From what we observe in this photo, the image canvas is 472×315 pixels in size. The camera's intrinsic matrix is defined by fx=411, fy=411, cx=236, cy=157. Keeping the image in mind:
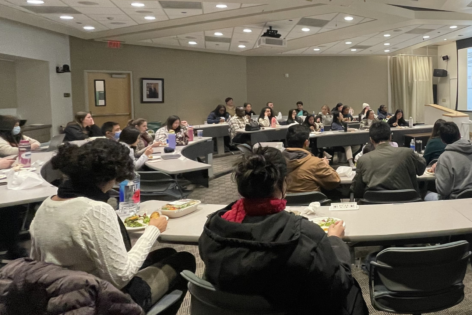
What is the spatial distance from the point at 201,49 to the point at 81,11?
5.47 meters

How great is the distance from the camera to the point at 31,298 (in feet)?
4.36

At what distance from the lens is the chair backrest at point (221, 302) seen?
148 centimetres

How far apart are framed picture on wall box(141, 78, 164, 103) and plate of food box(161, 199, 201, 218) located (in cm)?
903

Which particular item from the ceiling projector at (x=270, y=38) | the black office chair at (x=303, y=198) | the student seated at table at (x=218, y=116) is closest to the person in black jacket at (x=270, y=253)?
the black office chair at (x=303, y=198)

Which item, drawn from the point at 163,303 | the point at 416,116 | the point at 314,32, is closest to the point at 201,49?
the point at 314,32

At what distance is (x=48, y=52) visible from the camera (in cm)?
869

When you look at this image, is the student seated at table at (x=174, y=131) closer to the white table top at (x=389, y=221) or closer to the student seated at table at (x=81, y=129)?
the student seated at table at (x=81, y=129)

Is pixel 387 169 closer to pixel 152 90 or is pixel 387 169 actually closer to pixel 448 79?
pixel 152 90

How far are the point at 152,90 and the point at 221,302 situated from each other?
10.3m

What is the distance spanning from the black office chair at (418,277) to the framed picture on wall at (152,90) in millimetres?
9997

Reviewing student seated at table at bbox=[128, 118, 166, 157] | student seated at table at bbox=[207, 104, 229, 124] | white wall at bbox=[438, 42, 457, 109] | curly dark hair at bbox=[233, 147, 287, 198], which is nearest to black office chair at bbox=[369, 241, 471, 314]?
curly dark hair at bbox=[233, 147, 287, 198]

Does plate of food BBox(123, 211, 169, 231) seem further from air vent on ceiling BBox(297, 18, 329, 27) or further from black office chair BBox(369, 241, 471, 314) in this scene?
air vent on ceiling BBox(297, 18, 329, 27)

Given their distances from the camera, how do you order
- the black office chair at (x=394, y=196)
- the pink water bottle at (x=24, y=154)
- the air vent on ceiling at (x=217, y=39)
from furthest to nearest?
1. the air vent on ceiling at (x=217, y=39)
2. the pink water bottle at (x=24, y=154)
3. the black office chair at (x=394, y=196)

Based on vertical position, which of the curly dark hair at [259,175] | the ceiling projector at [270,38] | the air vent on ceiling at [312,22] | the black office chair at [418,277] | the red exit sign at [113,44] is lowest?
the black office chair at [418,277]
